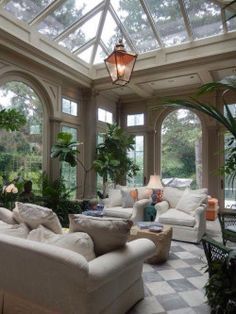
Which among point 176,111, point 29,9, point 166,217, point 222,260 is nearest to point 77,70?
point 29,9

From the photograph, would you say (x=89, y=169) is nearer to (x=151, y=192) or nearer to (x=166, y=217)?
(x=151, y=192)

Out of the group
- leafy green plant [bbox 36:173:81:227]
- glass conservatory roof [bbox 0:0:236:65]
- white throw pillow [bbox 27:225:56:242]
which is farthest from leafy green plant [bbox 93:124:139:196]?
white throw pillow [bbox 27:225:56:242]

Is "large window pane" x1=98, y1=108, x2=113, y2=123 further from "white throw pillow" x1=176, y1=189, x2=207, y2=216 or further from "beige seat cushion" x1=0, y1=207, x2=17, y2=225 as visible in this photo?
"beige seat cushion" x1=0, y1=207, x2=17, y2=225

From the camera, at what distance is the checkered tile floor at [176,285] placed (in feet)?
7.72

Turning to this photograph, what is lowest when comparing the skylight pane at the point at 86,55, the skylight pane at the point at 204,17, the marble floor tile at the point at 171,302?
the marble floor tile at the point at 171,302

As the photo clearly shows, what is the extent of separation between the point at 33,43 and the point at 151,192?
3.85 meters

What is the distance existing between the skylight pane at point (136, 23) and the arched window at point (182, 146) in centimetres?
248

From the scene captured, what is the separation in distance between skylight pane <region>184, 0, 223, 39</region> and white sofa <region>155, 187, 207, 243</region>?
3.31 metres

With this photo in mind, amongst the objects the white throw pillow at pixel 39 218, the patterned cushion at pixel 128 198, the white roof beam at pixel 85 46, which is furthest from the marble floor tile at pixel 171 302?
the white roof beam at pixel 85 46

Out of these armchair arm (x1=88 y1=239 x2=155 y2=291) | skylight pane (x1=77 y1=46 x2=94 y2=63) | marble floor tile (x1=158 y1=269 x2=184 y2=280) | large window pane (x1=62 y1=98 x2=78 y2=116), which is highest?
skylight pane (x1=77 y1=46 x2=94 y2=63)

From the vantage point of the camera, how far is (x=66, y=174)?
655cm

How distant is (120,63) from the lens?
11.3ft

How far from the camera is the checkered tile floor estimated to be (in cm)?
235

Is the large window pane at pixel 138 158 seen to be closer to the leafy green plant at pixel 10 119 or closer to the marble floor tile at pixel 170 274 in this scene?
the leafy green plant at pixel 10 119
